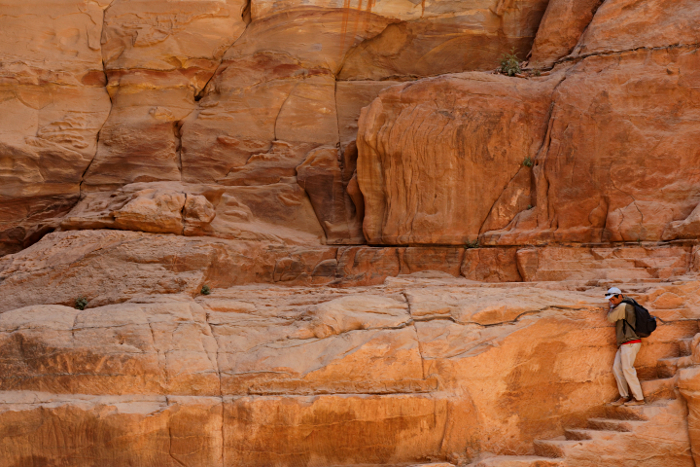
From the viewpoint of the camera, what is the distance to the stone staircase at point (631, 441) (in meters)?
8.30

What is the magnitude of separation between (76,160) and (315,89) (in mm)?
4874

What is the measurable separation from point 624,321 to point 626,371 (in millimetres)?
608

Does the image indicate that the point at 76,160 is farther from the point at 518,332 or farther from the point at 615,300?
the point at 615,300

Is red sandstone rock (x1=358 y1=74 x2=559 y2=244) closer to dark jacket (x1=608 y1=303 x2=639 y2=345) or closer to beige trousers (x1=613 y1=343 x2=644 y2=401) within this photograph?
dark jacket (x1=608 y1=303 x2=639 y2=345)

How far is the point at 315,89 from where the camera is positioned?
14.6 metres

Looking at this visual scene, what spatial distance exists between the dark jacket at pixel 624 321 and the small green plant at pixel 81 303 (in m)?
7.37

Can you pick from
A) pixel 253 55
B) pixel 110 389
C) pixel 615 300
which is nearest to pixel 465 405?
pixel 615 300

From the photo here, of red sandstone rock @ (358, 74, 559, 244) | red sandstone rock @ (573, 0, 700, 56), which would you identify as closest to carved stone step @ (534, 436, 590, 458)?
red sandstone rock @ (358, 74, 559, 244)

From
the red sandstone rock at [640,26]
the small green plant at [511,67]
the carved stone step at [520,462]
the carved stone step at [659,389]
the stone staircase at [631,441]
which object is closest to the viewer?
the carved stone step at [520,462]

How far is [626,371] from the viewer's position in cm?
882

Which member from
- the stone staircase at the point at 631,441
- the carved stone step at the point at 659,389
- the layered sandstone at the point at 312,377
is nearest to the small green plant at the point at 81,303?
the layered sandstone at the point at 312,377

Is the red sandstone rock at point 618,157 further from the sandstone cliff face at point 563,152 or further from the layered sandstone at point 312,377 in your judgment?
the layered sandstone at point 312,377

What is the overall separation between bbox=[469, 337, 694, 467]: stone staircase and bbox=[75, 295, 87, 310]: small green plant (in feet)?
19.9

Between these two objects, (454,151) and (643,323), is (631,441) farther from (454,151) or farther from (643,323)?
(454,151)
